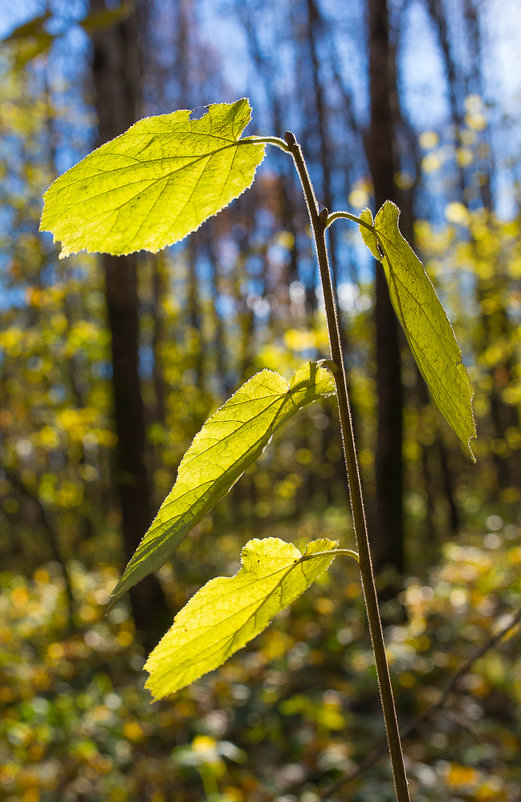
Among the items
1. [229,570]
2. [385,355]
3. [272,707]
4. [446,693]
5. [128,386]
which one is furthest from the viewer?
[229,570]

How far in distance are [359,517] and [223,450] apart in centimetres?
10

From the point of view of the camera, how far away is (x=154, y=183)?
0.47 meters

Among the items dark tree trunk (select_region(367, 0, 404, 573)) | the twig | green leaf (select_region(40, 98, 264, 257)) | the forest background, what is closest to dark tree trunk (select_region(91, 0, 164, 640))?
the forest background

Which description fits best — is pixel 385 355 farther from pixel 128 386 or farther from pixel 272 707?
pixel 272 707

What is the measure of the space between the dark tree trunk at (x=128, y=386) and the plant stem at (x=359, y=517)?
5.56 metres

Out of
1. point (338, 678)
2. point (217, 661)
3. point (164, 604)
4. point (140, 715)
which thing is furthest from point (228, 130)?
point (164, 604)

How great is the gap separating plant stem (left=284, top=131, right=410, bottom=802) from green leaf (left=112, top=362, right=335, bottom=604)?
36 mm

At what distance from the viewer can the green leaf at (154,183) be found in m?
0.45

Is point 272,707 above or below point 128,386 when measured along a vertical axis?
below

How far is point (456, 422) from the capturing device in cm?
44

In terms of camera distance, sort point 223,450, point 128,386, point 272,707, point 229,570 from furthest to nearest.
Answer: point 229,570
point 128,386
point 272,707
point 223,450

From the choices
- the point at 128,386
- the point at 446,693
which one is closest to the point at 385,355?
the point at 128,386

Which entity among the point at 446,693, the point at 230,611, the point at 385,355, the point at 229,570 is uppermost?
the point at 230,611

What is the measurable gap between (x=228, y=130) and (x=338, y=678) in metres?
5.45
